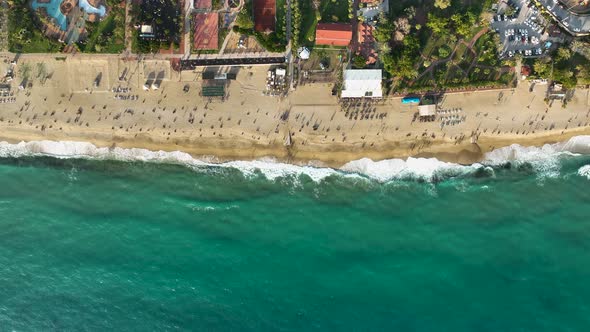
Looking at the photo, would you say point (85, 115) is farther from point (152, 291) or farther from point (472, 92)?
point (472, 92)

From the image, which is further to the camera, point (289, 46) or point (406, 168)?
point (406, 168)

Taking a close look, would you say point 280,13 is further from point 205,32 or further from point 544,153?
point 544,153

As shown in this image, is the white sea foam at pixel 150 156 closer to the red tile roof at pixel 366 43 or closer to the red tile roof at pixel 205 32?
the red tile roof at pixel 205 32

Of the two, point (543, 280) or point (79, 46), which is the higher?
point (79, 46)

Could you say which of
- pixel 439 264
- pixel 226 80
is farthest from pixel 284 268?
pixel 226 80

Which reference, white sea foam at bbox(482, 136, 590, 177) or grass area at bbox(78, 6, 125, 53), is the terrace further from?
white sea foam at bbox(482, 136, 590, 177)

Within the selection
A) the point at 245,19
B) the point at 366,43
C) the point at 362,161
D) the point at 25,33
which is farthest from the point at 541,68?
the point at 25,33
